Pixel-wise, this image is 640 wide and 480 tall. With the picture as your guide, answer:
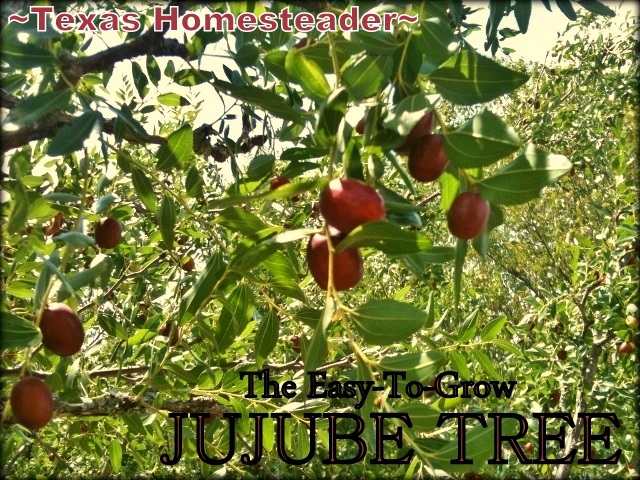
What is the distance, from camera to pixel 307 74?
0.86 metres

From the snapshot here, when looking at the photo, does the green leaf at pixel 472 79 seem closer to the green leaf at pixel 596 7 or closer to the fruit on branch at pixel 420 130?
the fruit on branch at pixel 420 130

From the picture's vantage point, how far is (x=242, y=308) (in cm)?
125

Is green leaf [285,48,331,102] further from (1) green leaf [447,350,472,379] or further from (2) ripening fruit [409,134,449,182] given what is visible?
(1) green leaf [447,350,472,379]

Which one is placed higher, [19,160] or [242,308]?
[19,160]

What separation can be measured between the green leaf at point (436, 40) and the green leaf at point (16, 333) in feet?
2.17

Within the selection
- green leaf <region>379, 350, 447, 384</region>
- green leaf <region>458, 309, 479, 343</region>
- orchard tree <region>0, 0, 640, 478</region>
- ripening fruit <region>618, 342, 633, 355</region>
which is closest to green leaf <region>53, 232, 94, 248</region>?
orchard tree <region>0, 0, 640, 478</region>

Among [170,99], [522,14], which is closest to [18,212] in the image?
[170,99]

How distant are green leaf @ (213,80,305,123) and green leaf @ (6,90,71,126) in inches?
9.2

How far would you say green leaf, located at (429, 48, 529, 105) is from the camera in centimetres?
81

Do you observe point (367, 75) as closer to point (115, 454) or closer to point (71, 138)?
point (71, 138)

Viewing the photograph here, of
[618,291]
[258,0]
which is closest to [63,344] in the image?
[258,0]

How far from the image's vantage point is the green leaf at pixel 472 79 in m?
0.81

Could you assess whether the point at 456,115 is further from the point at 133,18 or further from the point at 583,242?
the point at 133,18

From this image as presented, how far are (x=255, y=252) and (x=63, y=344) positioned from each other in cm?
39
